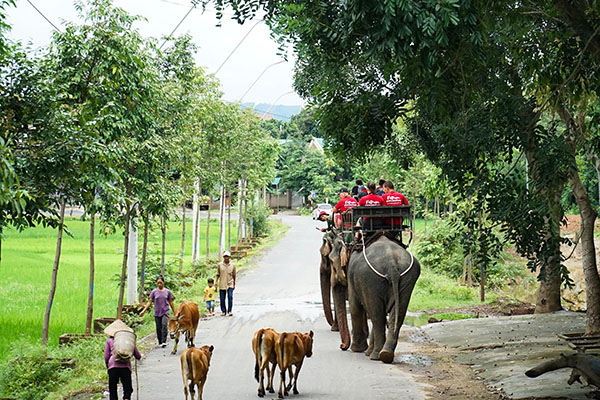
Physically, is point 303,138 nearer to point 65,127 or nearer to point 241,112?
point 241,112

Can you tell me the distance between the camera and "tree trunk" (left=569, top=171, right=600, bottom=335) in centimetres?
1414

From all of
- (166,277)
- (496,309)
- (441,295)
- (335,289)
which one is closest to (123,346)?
(335,289)

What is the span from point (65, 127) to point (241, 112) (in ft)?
77.7

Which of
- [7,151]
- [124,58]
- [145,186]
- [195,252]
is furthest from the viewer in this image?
[195,252]

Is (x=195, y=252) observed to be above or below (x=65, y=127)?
below

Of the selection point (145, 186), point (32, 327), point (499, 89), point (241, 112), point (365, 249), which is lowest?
point (32, 327)

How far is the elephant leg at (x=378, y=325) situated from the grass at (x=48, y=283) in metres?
5.26

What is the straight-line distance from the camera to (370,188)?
1472 cm

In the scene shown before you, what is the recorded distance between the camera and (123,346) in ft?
30.2

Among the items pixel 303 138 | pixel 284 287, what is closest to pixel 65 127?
pixel 284 287

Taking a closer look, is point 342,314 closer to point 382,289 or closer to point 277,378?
point 382,289

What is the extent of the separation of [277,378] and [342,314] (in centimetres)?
338

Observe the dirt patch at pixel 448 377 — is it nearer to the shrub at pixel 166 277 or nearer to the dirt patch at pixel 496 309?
the dirt patch at pixel 496 309

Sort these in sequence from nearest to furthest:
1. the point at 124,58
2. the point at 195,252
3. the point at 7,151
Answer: the point at 7,151, the point at 124,58, the point at 195,252
